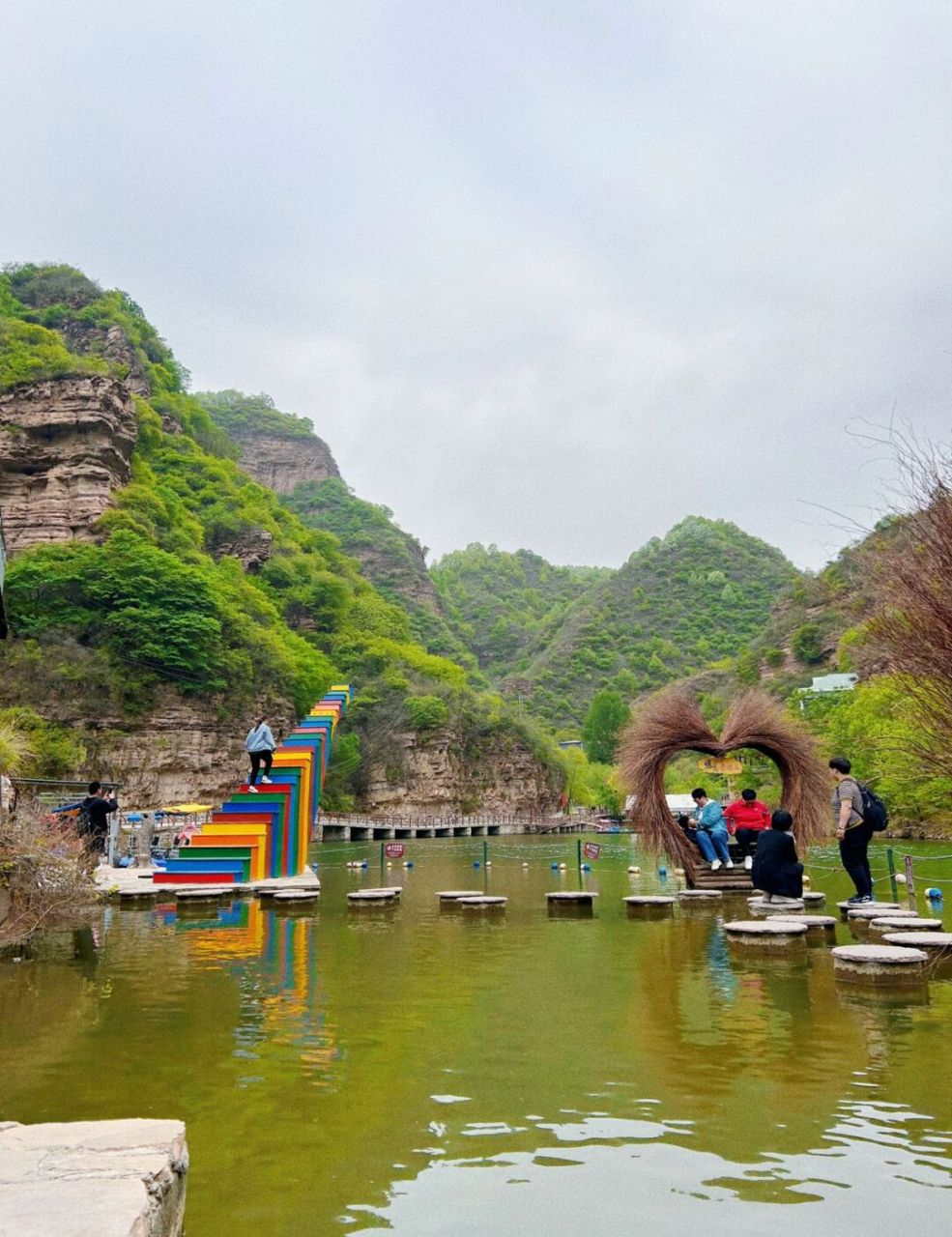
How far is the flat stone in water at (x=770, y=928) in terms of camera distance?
7.32 m

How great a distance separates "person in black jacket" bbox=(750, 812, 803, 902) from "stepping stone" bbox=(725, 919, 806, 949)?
4.60ft

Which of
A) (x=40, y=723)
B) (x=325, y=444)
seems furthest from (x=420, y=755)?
(x=325, y=444)

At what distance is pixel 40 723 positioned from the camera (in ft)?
114

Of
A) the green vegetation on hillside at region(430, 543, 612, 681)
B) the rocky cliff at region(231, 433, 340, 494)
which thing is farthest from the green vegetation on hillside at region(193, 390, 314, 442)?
the green vegetation on hillside at region(430, 543, 612, 681)

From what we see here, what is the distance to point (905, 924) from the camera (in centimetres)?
745

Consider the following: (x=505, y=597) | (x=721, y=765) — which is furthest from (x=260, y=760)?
(x=505, y=597)

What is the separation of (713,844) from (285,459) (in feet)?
318

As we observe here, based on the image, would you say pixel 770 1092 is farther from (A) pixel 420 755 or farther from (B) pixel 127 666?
(A) pixel 420 755

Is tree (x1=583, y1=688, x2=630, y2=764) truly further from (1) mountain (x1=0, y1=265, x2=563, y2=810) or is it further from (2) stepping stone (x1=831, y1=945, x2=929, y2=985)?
(2) stepping stone (x1=831, y1=945, x2=929, y2=985)

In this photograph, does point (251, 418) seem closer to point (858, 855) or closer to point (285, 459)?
point (285, 459)

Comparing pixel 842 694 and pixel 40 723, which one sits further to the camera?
pixel 842 694

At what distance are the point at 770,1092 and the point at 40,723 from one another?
35.9m

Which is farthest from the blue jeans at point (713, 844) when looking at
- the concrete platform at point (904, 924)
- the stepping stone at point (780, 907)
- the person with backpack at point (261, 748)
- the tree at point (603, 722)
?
the tree at point (603, 722)

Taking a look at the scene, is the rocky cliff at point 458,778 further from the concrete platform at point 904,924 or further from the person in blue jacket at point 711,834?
the concrete platform at point 904,924
